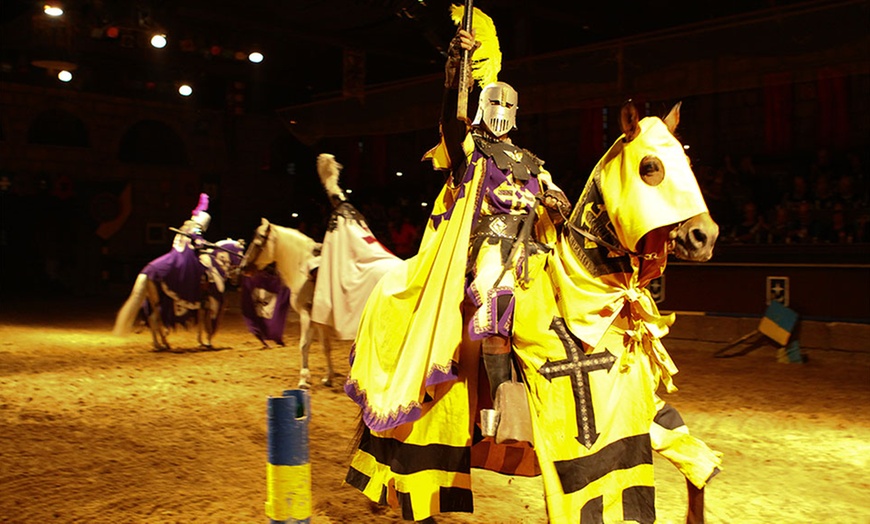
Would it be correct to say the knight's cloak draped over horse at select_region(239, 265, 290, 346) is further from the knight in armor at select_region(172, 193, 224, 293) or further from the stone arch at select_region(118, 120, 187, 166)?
the stone arch at select_region(118, 120, 187, 166)

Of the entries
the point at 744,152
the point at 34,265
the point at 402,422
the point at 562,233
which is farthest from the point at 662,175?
the point at 34,265

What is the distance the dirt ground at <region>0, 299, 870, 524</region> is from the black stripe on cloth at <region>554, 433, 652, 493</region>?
107cm

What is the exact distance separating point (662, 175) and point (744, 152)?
35.2ft

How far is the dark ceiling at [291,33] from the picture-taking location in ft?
39.7

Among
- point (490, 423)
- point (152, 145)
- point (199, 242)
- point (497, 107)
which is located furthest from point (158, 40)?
point (490, 423)

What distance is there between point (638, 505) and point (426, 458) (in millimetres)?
931

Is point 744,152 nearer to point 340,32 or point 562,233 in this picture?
point 340,32

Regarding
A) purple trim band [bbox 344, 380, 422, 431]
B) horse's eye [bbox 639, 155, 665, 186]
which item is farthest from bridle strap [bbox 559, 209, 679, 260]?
purple trim band [bbox 344, 380, 422, 431]

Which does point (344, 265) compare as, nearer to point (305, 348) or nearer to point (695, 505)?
point (305, 348)

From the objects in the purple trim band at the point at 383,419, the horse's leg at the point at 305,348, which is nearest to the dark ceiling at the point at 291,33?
the horse's leg at the point at 305,348

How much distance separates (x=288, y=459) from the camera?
2162mm

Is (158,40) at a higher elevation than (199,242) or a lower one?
higher

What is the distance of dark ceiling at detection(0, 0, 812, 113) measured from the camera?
12086 mm

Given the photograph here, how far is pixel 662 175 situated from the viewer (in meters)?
2.64
